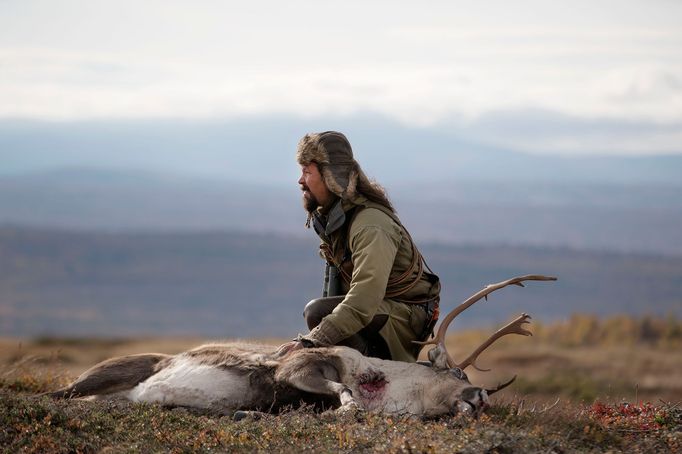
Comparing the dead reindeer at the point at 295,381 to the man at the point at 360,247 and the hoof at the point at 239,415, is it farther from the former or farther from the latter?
the man at the point at 360,247

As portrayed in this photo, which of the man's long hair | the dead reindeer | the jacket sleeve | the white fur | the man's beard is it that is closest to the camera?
the dead reindeer

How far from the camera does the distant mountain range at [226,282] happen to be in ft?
442

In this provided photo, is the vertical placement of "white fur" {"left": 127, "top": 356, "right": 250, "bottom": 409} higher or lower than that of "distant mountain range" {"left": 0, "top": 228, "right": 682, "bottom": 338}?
higher

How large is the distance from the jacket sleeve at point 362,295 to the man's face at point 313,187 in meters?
0.74

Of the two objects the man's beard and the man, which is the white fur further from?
the man's beard

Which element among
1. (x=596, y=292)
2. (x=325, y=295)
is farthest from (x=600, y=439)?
(x=596, y=292)

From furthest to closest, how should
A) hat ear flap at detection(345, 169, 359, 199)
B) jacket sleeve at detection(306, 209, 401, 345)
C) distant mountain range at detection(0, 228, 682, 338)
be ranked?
distant mountain range at detection(0, 228, 682, 338) < hat ear flap at detection(345, 169, 359, 199) < jacket sleeve at detection(306, 209, 401, 345)

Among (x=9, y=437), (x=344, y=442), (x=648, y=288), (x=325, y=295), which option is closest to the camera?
(x=344, y=442)

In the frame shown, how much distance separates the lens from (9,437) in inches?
304

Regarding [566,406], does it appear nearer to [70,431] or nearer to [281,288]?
[70,431]

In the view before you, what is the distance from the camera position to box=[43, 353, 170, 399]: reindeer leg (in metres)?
9.59

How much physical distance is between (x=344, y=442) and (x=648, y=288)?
477 ft

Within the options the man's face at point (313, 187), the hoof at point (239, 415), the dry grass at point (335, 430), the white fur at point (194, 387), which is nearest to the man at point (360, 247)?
the man's face at point (313, 187)

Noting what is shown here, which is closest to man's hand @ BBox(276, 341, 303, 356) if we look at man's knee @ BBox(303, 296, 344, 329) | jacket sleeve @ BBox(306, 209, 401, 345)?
jacket sleeve @ BBox(306, 209, 401, 345)
